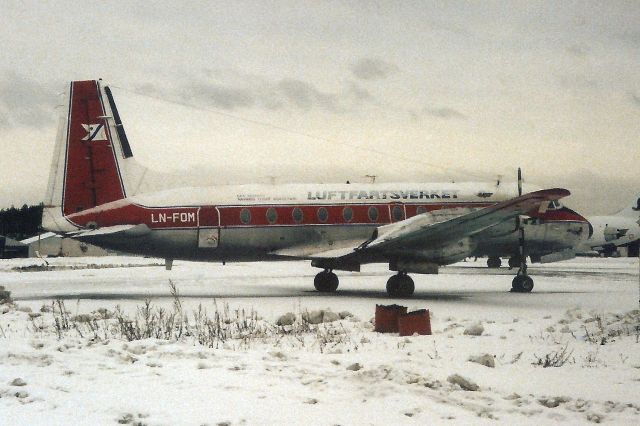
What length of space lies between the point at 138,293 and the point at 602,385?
1924 centimetres

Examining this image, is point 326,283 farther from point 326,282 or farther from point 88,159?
point 88,159

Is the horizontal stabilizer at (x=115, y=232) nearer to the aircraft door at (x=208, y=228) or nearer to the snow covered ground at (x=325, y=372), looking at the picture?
the aircraft door at (x=208, y=228)

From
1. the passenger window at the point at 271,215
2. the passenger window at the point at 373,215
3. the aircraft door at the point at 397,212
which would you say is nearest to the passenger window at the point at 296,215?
the passenger window at the point at 271,215

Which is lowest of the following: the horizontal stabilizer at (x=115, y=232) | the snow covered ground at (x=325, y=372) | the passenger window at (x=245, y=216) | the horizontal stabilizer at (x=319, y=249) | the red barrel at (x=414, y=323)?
the snow covered ground at (x=325, y=372)

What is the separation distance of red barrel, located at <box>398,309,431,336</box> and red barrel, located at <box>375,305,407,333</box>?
308mm

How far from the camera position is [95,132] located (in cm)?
2345

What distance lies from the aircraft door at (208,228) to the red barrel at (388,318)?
423 inches

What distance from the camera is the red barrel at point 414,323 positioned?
12.9 meters

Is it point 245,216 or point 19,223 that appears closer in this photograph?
point 245,216

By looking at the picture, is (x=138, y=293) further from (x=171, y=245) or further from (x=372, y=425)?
(x=372, y=425)

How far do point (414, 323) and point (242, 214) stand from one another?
11.7 meters

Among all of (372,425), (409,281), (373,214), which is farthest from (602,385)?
(373,214)

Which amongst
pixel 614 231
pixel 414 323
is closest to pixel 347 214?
pixel 414 323

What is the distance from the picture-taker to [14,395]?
7.45m
